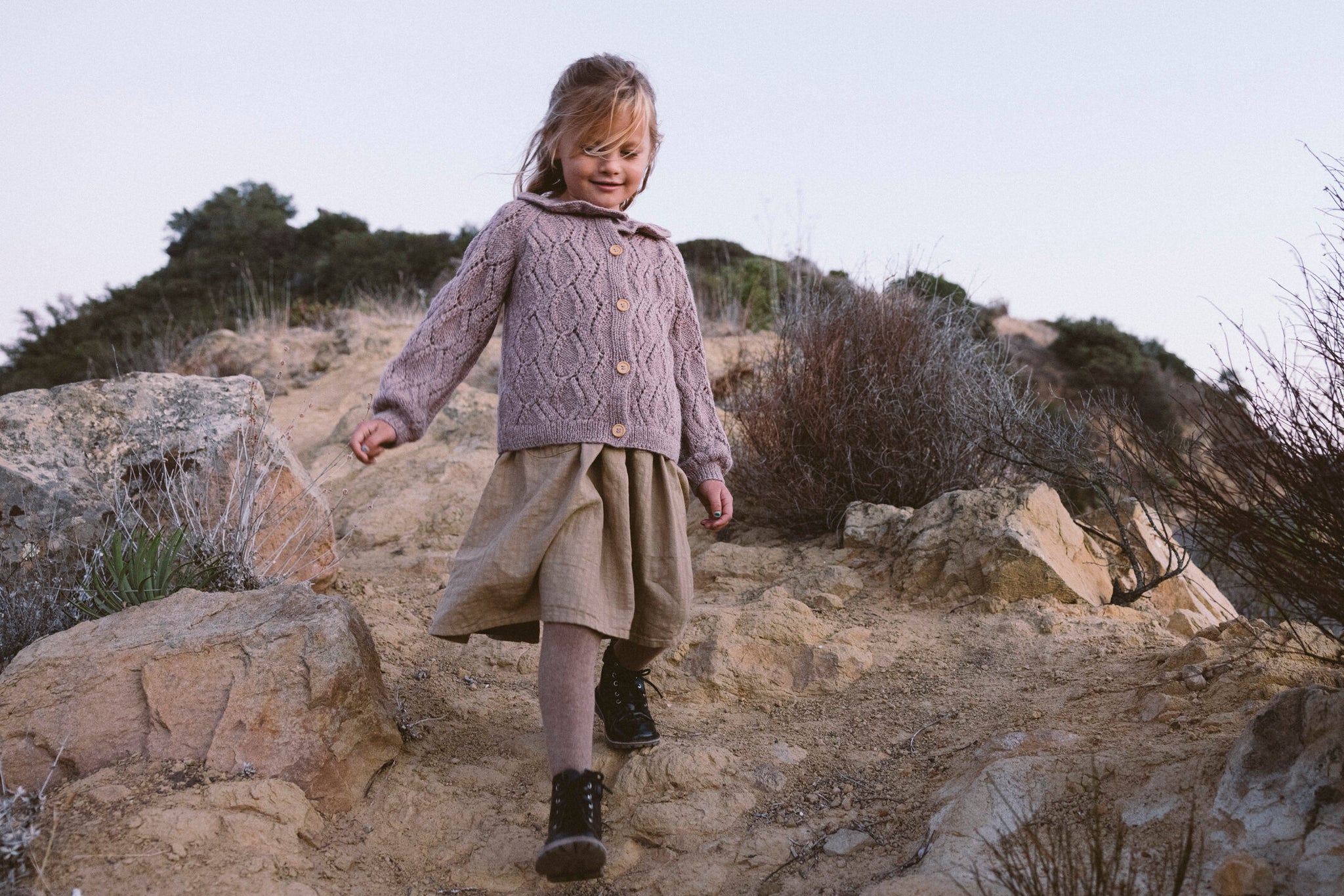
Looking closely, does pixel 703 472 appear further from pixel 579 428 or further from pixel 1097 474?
pixel 1097 474

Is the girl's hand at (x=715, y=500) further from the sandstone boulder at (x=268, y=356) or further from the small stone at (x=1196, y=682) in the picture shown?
the sandstone boulder at (x=268, y=356)

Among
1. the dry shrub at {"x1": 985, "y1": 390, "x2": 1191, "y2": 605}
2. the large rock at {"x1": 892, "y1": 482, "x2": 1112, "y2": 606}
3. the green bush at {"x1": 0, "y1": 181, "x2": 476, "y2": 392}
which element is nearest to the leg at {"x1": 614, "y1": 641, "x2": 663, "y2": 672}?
the large rock at {"x1": 892, "y1": 482, "x2": 1112, "y2": 606}

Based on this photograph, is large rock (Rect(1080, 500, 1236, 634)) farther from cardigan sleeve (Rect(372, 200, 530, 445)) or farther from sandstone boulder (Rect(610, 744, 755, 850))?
cardigan sleeve (Rect(372, 200, 530, 445))

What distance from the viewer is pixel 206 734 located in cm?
220

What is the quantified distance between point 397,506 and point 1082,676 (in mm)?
3560

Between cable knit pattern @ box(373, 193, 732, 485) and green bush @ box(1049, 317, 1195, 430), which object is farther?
green bush @ box(1049, 317, 1195, 430)

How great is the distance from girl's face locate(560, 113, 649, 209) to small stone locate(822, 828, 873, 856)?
162 centimetres

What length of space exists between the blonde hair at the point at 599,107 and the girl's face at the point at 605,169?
2 centimetres

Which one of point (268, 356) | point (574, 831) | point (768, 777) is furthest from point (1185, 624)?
point (268, 356)

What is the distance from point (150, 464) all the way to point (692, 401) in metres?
2.24

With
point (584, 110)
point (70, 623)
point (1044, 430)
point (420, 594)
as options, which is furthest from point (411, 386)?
point (1044, 430)

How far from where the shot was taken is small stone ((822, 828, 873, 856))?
2.06m

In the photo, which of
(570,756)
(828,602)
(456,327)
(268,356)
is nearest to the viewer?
(570,756)

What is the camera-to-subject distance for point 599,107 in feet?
7.98
